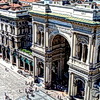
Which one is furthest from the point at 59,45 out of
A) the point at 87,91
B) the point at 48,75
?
the point at 87,91

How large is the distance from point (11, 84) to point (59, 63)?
48.7 feet

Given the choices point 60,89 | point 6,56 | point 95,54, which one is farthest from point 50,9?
point 6,56

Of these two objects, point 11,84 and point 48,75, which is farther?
point 11,84

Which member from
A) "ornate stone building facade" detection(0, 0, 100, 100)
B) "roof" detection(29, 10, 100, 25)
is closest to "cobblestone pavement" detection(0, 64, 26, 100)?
"ornate stone building facade" detection(0, 0, 100, 100)

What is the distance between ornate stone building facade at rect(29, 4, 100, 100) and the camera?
4822 centimetres

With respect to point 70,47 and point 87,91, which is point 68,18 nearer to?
point 70,47

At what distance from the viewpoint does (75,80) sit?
53875 millimetres

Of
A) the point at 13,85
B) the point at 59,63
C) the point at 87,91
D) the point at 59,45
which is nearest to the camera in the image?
the point at 87,91

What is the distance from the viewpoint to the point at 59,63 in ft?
211

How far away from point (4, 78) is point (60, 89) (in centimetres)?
1818

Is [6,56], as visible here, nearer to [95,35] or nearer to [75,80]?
[75,80]

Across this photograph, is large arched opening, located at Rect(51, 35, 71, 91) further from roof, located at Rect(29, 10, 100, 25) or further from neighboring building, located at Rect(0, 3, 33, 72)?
neighboring building, located at Rect(0, 3, 33, 72)

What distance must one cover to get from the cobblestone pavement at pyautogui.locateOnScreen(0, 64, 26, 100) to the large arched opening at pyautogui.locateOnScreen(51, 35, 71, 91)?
910 cm

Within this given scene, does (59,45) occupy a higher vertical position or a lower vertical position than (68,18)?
lower
